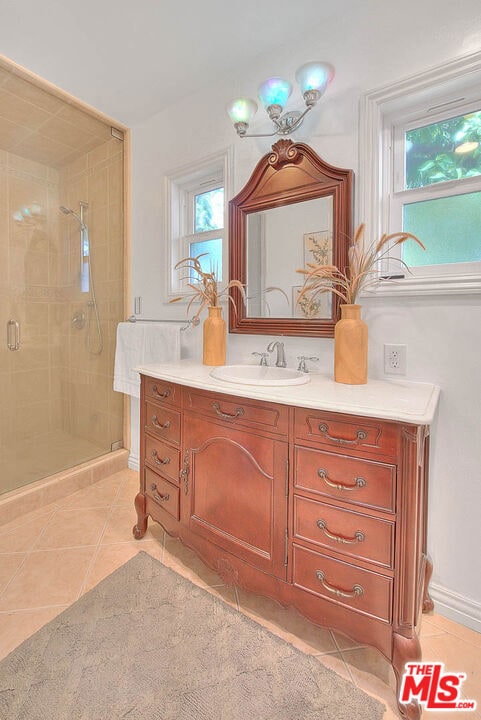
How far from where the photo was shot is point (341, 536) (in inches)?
39.6

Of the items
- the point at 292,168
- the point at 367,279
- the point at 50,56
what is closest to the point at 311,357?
the point at 367,279

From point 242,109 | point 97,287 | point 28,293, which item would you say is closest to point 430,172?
point 242,109

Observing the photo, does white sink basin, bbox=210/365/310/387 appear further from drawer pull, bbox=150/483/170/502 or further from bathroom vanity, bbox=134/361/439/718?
drawer pull, bbox=150/483/170/502

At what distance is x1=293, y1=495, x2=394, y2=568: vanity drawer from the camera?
941 millimetres

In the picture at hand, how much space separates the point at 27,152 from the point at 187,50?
1314mm

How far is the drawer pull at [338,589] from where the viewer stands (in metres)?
0.99

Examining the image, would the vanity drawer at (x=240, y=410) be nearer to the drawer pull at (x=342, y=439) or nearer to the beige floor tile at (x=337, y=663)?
the drawer pull at (x=342, y=439)

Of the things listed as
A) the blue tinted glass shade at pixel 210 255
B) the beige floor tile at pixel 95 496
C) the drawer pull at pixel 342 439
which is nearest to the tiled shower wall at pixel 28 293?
the beige floor tile at pixel 95 496

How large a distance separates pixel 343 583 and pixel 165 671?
0.63 metres

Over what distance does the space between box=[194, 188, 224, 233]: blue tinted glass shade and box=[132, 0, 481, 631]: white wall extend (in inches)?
23.8

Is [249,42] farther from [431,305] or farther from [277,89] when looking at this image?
[431,305]

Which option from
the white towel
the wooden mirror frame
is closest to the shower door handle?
the white towel

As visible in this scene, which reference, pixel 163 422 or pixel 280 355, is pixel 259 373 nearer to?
pixel 280 355

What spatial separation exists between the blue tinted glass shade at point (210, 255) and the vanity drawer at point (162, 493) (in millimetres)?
1121
